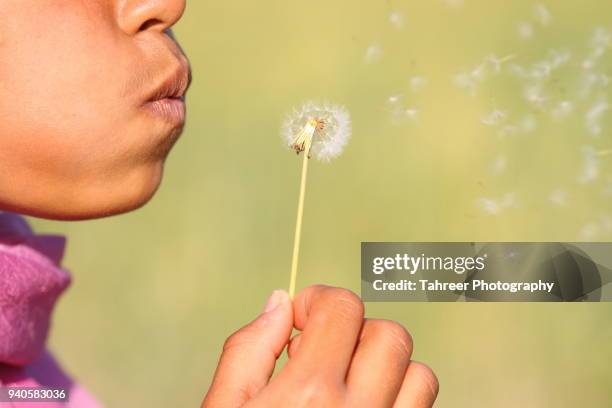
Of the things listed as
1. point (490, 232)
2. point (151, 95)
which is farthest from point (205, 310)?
point (151, 95)

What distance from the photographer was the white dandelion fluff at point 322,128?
2.19 feet

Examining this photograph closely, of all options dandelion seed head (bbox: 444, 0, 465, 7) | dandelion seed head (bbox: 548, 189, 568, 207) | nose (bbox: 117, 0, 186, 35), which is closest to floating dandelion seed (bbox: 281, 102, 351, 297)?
nose (bbox: 117, 0, 186, 35)

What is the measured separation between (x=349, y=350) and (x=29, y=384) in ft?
0.89

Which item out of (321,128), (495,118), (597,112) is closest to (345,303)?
(321,128)

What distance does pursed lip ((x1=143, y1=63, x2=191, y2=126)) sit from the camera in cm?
64

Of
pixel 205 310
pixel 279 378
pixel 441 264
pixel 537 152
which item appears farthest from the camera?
pixel 205 310

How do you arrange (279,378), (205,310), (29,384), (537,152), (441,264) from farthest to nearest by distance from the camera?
(205,310) → (537,152) → (441,264) → (29,384) → (279,378)

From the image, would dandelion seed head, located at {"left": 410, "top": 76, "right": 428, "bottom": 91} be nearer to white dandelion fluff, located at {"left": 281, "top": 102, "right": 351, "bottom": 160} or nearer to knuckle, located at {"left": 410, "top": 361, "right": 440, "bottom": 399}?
white dandelion fluff, located at {"left": 281, "top": 102, "right": 351, "bottom": 160}

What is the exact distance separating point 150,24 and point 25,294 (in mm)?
189

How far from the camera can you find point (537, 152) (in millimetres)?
1351

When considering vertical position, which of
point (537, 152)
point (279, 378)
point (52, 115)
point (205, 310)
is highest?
point (537, 152)

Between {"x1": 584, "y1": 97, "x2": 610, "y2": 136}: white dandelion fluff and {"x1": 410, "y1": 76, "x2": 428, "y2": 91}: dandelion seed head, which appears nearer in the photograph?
{"x1": 584, "y1": 97, "x2": 610, "y2": 136}: white dandelion fluff

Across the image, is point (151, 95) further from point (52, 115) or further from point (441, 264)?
point (441, 264)

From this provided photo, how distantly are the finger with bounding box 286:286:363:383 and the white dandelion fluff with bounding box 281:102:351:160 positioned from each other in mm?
105
